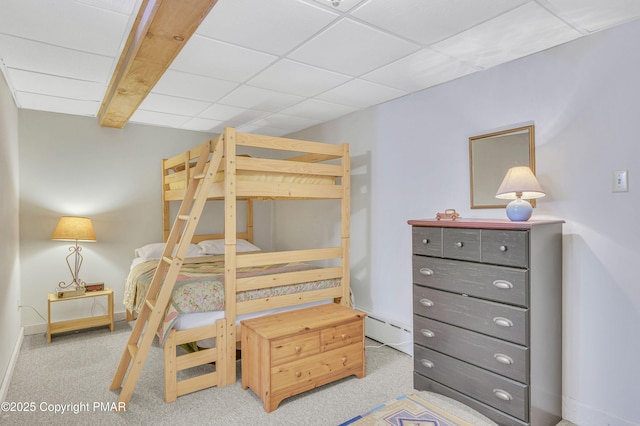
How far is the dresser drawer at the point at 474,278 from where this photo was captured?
Result: 2049mm

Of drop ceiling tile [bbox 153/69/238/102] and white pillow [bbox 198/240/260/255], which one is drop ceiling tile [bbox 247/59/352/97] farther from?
white pillow [bbox 198/240/260/255]

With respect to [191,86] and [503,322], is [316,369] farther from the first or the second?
[191,86]

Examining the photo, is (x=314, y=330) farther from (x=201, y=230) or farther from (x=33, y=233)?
(x=33, y=233)

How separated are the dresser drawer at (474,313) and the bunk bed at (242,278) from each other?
0.91 meters

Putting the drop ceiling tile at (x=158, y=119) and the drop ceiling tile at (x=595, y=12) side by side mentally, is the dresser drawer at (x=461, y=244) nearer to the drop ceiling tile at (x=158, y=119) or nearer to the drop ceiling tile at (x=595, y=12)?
the drop ceiling tile at (x=595, y=12)

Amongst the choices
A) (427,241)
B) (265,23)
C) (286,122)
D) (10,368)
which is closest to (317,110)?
(286,122)

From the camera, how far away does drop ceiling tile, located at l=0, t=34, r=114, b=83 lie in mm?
2344

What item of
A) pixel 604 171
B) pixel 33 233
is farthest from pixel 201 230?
pixel 604 171

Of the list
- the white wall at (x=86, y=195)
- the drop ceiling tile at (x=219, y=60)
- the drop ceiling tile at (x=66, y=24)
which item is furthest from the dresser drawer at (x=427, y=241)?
the white wall at (x=86, y=195)

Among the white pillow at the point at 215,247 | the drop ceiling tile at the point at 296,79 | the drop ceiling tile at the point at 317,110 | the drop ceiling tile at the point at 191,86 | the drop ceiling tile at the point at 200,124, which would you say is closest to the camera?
the drop ceiling tile at the point at 296,79

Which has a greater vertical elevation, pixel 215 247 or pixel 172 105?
pixel 172 105

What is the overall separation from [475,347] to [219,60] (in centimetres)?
260

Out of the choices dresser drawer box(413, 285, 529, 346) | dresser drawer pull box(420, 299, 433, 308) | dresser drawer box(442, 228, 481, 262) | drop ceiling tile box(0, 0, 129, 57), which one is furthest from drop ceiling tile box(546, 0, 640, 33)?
drop ceiling tile box(0, 0, 129, 57)

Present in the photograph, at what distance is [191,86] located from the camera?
3.07 metres
